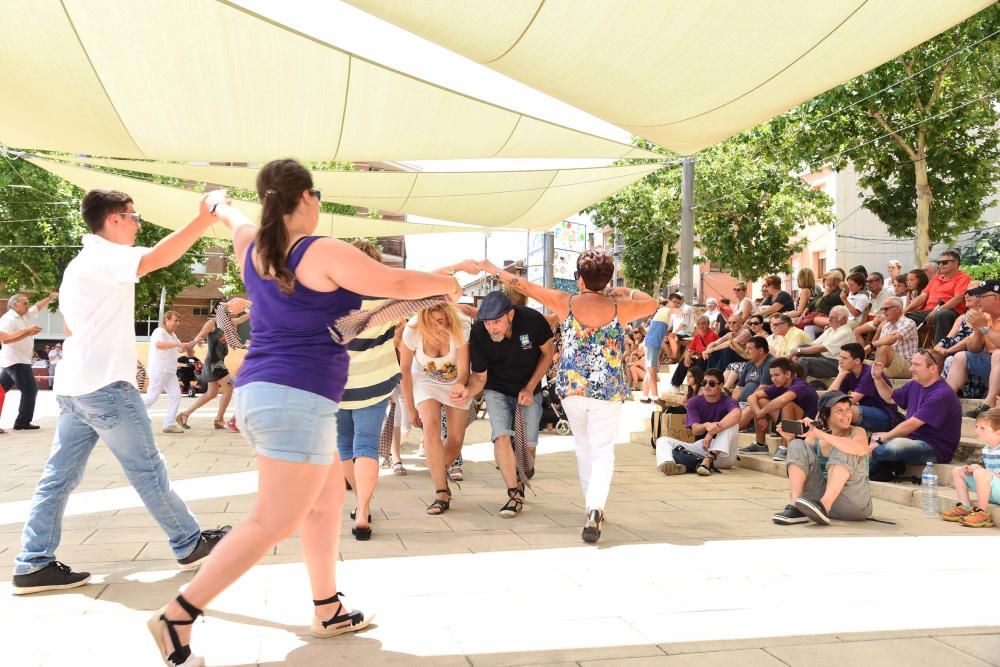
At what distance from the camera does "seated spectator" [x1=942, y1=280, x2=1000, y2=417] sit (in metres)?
8.12

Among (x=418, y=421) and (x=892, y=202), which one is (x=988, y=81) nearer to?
(x=892, y=202)

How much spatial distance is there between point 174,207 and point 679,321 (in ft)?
30.8

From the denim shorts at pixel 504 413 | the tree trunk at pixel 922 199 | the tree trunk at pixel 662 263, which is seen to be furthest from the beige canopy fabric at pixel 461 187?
the tree trunk at pixel 662 263

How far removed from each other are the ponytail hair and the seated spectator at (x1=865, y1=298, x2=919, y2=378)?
793 cm

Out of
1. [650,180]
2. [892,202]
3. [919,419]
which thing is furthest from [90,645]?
[650,180]

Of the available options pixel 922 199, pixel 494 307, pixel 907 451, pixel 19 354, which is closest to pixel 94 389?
pixel 494 307

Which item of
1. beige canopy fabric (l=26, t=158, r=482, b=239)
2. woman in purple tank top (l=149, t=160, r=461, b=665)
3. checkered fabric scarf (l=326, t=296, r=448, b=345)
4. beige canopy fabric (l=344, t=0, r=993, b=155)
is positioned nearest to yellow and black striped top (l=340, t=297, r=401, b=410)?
checkered fabric scarf (l=326, t=296, r=448, b=345)

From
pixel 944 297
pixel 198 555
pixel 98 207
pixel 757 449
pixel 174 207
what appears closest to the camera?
pixel 98 207

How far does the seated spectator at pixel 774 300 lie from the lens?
1299 centimetres

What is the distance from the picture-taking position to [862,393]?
8.41 metres

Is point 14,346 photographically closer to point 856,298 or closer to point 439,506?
point 439,506

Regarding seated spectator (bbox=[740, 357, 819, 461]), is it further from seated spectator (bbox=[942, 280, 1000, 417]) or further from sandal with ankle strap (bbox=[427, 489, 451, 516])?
sandal with ankle strap (bbox=[427, 489, 451, 516])

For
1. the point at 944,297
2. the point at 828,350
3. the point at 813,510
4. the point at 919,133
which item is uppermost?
the point at 919,133

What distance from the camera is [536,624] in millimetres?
3555
